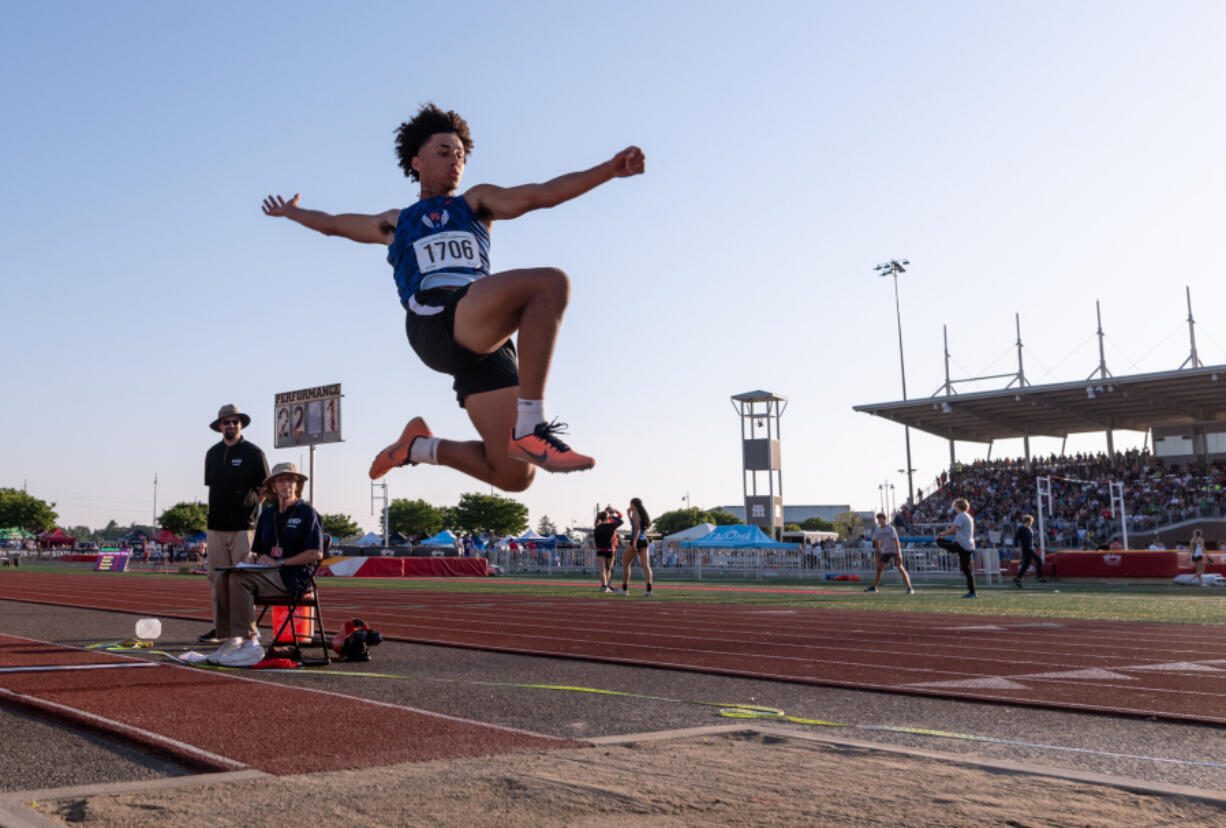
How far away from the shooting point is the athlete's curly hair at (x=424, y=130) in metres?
4.43

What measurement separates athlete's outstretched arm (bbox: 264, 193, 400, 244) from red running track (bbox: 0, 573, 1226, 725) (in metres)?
4.21

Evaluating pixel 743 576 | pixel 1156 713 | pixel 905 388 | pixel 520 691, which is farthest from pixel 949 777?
pixel 905 388

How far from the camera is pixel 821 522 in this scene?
13888 cm

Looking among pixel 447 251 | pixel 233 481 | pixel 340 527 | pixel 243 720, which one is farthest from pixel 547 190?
pixel 340 527

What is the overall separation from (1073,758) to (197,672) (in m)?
5.50

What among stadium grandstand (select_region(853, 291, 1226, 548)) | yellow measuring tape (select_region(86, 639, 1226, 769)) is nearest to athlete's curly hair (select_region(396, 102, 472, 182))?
yellow measuring tape (select_region(86, 639, 1226, 769))

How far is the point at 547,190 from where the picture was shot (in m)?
3.97

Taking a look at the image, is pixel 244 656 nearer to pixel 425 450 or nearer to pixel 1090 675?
pixel 425 450

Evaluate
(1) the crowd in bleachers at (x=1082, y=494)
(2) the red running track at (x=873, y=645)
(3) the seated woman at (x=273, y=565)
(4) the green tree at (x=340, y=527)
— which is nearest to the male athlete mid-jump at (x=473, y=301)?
(3) the seated woman at (x=273, y=565)

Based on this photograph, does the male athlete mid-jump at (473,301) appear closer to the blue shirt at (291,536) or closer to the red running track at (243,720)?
the red running track at (243,720)

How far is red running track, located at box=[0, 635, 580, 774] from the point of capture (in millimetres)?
4219

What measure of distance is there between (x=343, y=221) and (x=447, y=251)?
735 millimetres

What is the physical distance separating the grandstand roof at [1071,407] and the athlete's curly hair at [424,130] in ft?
141

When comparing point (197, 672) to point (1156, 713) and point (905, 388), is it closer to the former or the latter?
point (1156, 713)
